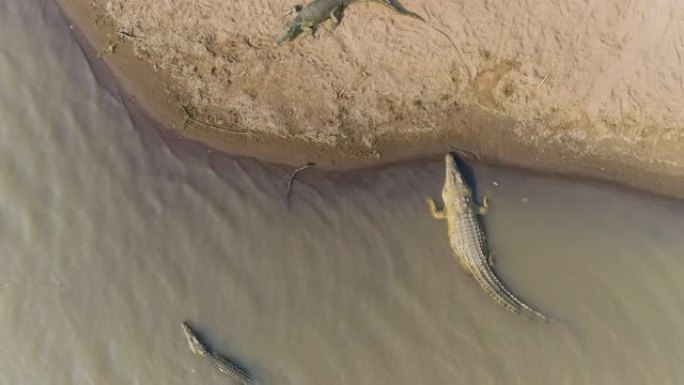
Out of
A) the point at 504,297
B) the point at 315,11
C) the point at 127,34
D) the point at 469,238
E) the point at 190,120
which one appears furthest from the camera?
the point at 127,34

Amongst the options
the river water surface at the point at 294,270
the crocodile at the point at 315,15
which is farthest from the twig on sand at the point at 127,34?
the crocodile at the point at 315,15

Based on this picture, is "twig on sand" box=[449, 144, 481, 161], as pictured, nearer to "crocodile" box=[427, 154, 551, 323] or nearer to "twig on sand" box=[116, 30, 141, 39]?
"crocodile" box=[427, 154, 551, 323]

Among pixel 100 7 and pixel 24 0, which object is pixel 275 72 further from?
pixel 24 0

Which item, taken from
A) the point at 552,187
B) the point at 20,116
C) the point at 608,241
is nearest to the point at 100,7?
the point at 20,116

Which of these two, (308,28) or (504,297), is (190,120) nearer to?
(308,28)

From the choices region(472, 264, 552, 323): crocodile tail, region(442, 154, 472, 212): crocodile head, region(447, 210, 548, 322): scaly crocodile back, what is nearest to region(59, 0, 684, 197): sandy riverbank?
region(442, 154, 472, 212): crocodile head

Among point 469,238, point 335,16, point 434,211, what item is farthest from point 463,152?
point 335,16
